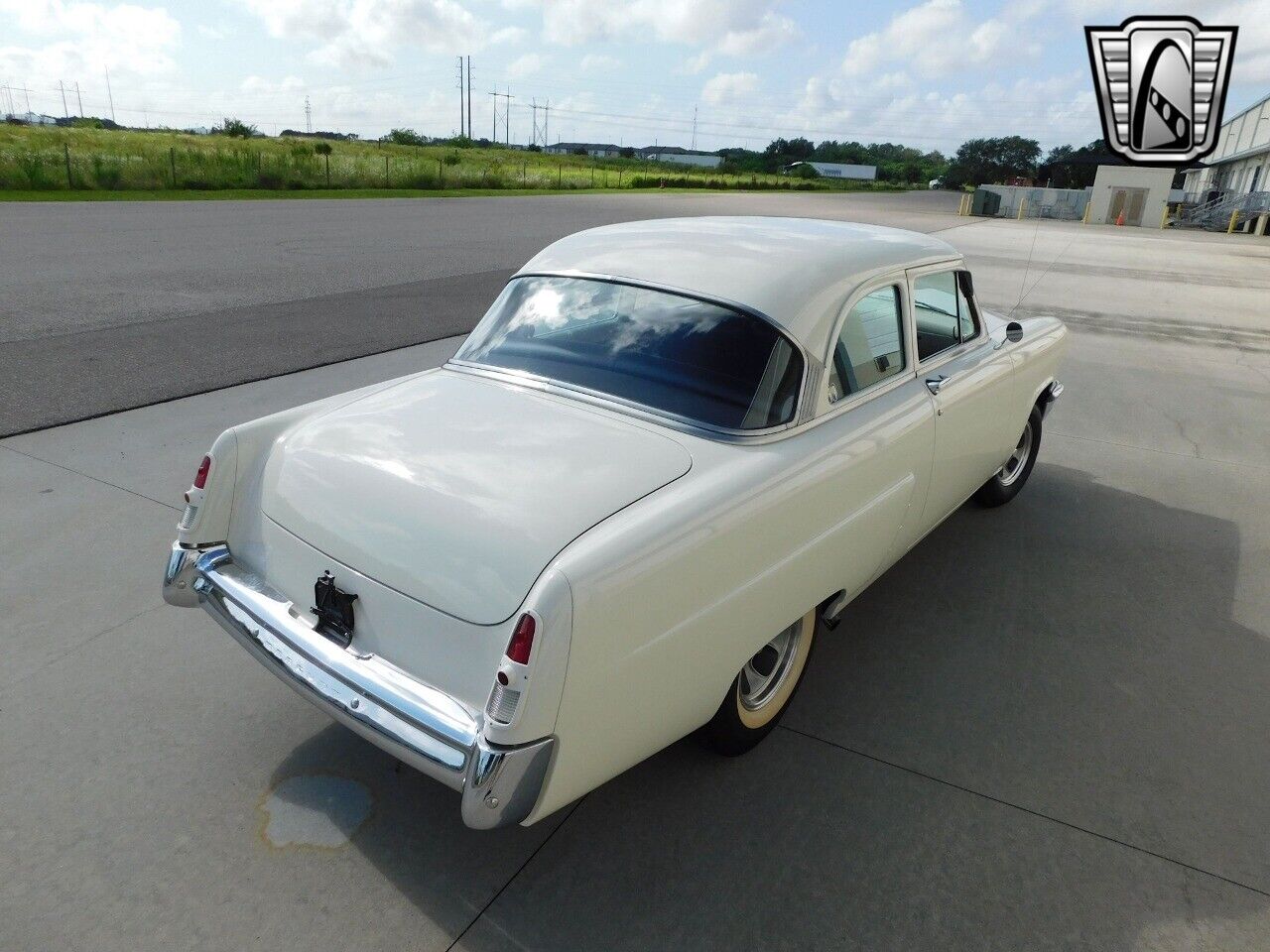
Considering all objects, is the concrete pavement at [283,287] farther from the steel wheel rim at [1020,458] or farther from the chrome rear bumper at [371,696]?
the steel wheel rim at [1020,458]

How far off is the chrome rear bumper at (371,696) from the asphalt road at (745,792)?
43 cm

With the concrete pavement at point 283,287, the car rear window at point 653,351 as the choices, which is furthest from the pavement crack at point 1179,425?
the car rear window at point 653,351

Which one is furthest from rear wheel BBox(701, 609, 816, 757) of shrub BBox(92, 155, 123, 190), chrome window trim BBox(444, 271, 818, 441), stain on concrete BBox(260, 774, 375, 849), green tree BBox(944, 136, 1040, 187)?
green tree BBox(944, 136, 1040, 187)

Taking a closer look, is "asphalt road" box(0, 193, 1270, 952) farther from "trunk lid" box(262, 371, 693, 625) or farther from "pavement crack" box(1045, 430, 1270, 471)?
"pavement crack" box(1045, 430, 1270, 471)

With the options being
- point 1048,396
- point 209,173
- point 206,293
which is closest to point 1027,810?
point 1048,396

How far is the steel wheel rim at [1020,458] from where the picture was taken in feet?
17.1

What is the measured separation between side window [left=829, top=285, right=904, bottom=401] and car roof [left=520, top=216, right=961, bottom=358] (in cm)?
10

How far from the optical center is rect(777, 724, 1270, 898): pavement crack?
8.13 feet

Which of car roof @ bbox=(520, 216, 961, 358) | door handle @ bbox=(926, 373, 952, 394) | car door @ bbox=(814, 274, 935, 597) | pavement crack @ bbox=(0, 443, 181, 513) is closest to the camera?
car door @ bbox=(814, 274, 935, 597)

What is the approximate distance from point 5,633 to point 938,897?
3.41 metres

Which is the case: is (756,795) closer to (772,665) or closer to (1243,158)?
(772,665)

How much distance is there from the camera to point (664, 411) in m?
2.88

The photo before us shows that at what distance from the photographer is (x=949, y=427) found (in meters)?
3.66

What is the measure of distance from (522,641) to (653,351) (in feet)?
4.48
